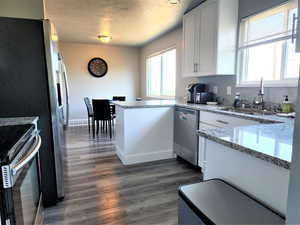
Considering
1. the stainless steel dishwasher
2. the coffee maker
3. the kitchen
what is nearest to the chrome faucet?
the kitchen

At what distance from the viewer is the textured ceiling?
10.0 feet

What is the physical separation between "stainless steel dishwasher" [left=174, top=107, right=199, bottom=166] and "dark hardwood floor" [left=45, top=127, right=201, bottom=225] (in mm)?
193

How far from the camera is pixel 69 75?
6047 mm

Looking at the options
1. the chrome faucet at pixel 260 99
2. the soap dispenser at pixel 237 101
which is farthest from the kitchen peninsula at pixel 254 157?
the soap dispenser at pixel 237 101

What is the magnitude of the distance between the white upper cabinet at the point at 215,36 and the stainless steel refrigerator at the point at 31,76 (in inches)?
82.7

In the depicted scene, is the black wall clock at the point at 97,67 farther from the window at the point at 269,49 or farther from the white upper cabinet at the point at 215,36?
the window at the point at 269,49

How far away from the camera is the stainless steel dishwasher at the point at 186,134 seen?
278 cm

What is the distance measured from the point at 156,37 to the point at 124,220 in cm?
455

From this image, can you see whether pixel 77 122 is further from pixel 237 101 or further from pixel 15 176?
pixel 15 176

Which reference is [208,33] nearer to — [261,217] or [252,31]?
[252,31]

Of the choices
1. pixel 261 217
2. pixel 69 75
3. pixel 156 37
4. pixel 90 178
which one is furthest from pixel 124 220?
pixel 69 75

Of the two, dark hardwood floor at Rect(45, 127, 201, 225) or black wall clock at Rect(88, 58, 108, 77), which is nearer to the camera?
dark hardwood floor at Rect(45, 127, 201, 225)

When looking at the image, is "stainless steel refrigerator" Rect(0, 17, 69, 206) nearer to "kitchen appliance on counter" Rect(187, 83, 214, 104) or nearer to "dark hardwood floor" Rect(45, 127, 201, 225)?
"dark hardwood floor" Rect(45, 127, 201, 225)

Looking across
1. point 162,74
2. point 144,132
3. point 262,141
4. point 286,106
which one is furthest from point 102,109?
point 262,141
